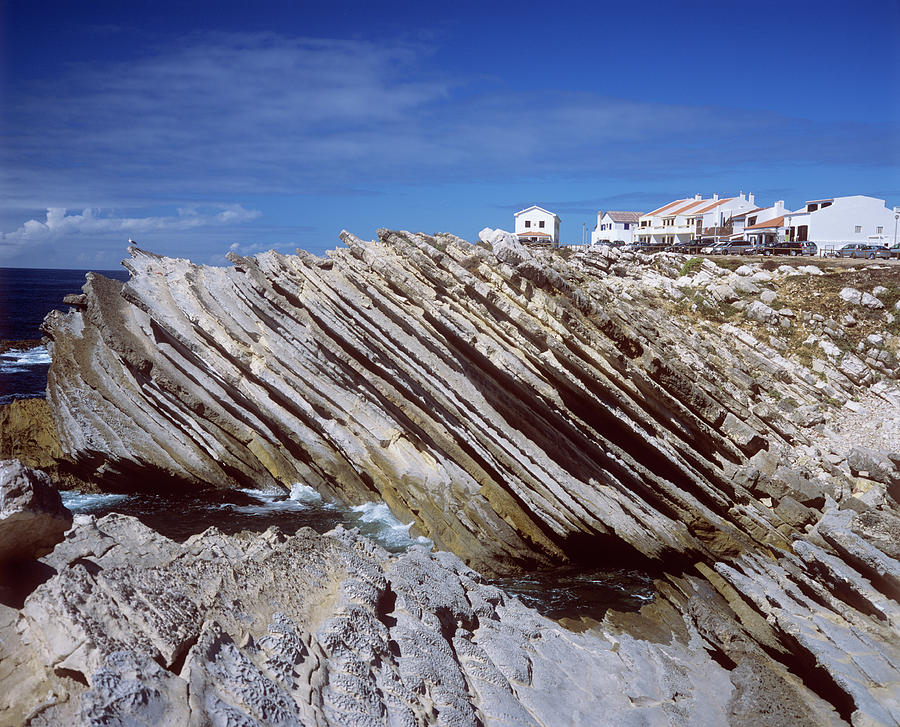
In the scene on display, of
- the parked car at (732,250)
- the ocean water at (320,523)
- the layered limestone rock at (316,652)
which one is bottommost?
the ocean water at (320,523)

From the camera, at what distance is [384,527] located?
72.8 feet

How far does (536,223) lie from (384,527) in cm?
7596

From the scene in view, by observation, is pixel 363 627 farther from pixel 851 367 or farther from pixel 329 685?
pixel 851 367

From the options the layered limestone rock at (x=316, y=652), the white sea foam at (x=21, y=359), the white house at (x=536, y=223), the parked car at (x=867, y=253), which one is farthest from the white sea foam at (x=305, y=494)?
the white house at (x=536, y=223)

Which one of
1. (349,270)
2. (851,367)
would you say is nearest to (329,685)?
(349,270)

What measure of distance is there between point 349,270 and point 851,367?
24.3 metres

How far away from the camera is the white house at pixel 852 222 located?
67188mm

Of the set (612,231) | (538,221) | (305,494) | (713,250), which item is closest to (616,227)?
(612,231)

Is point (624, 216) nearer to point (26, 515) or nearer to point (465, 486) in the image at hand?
point (465, 486)

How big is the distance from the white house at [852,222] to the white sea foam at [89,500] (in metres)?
69.5

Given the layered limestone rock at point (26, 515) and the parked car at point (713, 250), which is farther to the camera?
the parked car at point (713, 250)

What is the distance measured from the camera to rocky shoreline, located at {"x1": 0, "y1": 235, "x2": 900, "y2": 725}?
9.59 metres

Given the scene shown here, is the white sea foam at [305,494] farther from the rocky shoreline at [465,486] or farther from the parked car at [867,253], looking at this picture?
the parked car at [867,253]

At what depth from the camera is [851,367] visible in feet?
99.3
